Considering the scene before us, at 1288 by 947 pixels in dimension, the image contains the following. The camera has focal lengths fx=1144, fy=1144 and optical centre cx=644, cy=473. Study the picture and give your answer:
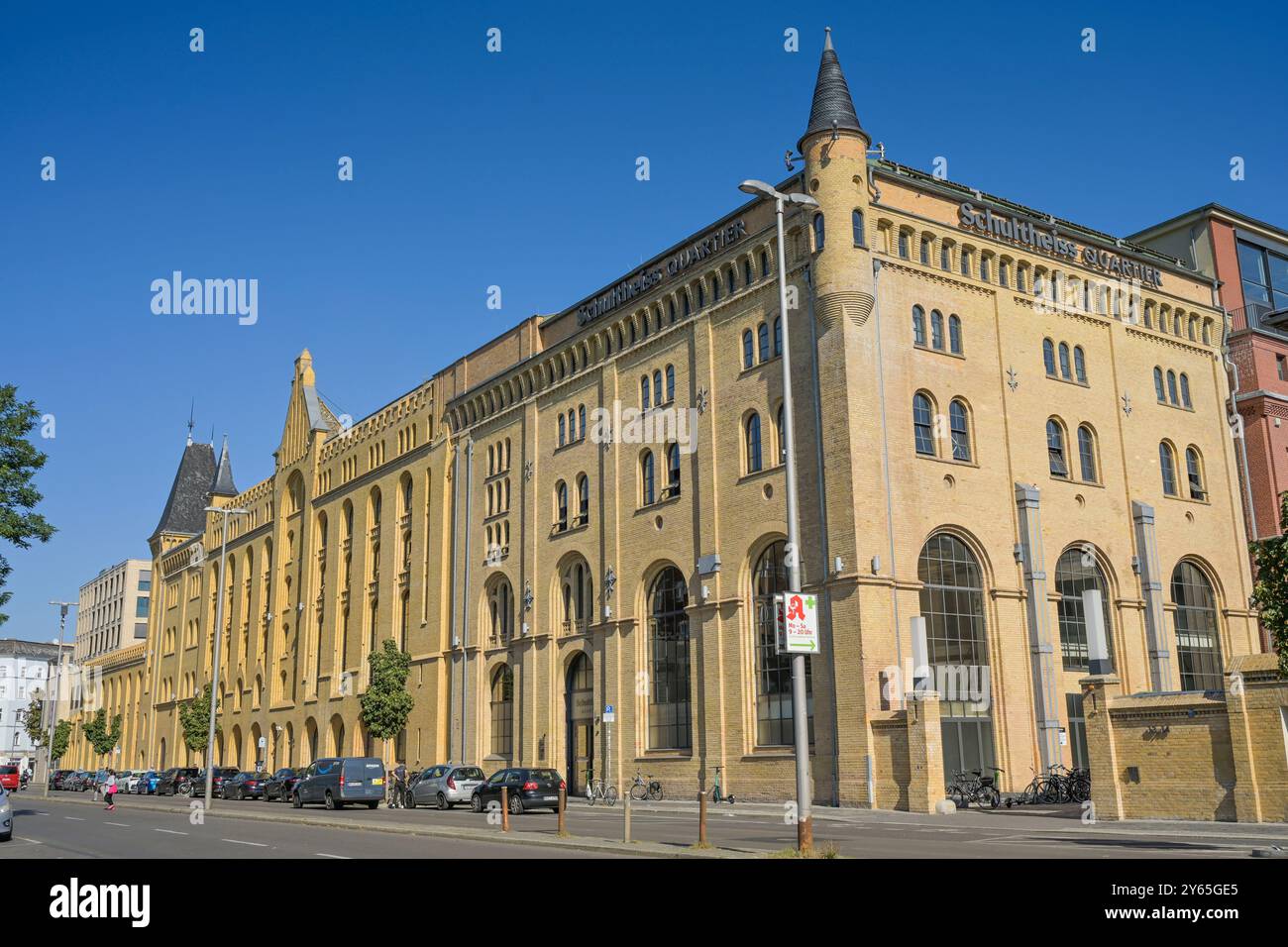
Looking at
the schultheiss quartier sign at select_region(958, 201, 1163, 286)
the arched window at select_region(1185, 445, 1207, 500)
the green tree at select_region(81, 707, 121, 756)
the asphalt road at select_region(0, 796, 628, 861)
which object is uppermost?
the schultheiss quartier sign at select_region(958, 201, 1163, 286)

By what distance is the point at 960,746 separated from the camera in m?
33.2

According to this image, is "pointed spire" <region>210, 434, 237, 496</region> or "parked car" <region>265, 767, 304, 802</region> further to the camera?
"pointed spire" <region>210, 434, 237, 496</region>

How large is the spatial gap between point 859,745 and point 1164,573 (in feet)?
52.8

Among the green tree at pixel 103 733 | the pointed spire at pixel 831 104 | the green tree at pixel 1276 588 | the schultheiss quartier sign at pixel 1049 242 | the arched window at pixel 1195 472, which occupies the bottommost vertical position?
the green tree at pixel 103 733

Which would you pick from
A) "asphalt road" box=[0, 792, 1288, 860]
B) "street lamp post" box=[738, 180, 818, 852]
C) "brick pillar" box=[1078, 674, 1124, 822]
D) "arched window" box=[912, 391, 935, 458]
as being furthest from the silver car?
"street lamp post" box=[738, 180, 818, 852]

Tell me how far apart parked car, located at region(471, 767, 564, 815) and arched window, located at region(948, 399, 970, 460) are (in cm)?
1611

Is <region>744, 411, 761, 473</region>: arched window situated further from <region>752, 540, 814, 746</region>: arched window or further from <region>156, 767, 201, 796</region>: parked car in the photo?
<region>156, 767, 201, 796</region>: parked car

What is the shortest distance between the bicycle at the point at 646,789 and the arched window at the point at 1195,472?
2269cm

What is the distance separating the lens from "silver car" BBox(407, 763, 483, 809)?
128 feet

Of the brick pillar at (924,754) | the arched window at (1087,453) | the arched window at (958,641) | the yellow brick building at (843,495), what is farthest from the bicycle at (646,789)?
the arched window at (1087,453)

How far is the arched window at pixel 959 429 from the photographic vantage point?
36.0 meters

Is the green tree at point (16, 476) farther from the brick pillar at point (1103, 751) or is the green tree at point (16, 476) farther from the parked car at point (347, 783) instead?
the brick pillar at point (1103, 751)
